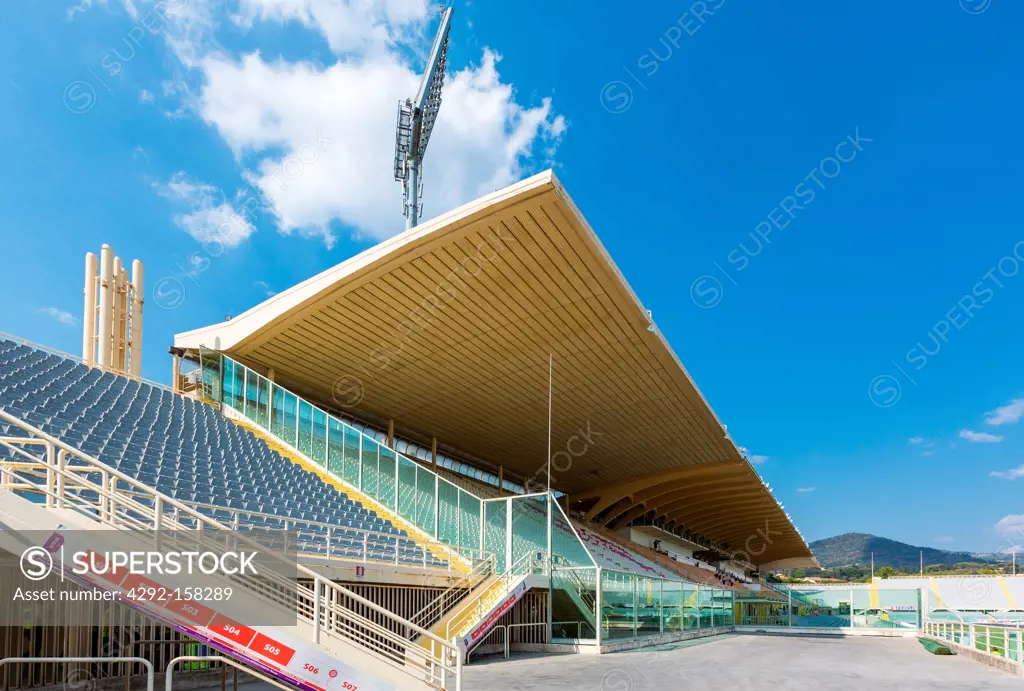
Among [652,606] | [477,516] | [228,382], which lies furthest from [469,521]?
[228,382]

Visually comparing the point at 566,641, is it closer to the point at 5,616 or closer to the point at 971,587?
the point at 5,616

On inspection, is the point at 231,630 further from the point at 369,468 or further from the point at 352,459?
the point at 352,459

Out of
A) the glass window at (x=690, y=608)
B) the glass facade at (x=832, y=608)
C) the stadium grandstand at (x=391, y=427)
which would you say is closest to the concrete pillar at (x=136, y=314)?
the stadium grandstand at (x=391, y=427)

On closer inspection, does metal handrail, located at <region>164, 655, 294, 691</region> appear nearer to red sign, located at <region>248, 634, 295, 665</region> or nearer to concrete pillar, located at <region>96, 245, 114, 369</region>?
red sign, located at <region>248, 634, 295, 665</region>

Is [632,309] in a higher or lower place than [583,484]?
higher

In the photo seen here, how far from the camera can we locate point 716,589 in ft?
105

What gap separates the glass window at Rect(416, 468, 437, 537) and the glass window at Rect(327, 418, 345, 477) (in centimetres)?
285

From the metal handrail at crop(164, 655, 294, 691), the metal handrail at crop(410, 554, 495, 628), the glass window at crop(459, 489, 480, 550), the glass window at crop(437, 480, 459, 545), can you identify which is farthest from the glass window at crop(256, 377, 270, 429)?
the metal handrail at crop(164, 655, 294, 691)

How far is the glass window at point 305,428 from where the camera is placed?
75.6 feet

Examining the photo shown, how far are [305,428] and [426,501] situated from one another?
545cm

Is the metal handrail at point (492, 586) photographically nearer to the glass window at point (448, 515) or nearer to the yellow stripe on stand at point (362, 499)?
the yellow stripe on stand at point (362, 499)

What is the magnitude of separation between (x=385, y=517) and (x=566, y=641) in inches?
223

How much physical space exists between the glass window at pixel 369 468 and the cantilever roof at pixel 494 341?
3.37 m

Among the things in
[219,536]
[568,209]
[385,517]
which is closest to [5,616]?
[219,536]
